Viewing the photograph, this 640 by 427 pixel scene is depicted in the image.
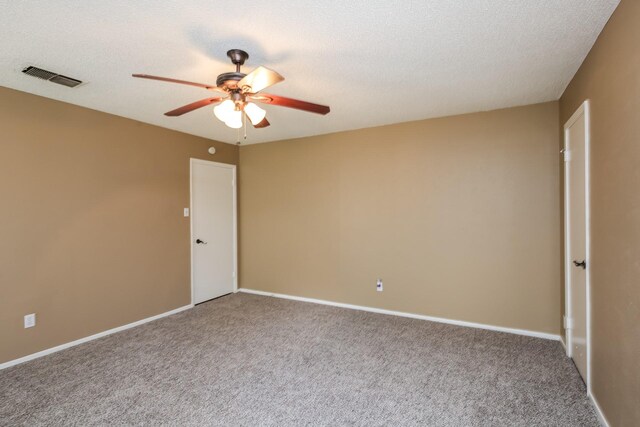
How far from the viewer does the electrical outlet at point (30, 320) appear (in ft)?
9.62

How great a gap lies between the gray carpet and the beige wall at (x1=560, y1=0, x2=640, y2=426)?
485 mm

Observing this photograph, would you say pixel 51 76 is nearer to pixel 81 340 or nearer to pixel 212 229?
pixel 81 340

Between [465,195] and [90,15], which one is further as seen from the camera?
[465,195]

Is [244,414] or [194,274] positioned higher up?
[194,274]

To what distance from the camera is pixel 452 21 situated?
6.10 feet

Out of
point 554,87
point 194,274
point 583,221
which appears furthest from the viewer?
point 194,274

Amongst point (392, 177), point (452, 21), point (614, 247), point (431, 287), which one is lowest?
point (431, 287)

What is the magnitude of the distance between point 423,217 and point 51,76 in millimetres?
3843

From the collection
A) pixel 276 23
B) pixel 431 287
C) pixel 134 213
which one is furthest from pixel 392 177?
pixel 134 213

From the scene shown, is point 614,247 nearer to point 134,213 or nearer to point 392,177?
point 392,177

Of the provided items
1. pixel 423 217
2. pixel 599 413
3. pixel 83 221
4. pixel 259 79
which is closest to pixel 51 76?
pixel 83 221

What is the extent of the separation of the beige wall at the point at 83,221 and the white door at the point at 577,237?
4325 millimetres

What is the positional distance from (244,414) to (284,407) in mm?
270

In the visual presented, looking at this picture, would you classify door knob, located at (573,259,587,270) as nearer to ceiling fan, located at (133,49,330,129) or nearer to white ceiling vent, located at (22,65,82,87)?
ceiling fan, located at (133,49,330,129)
